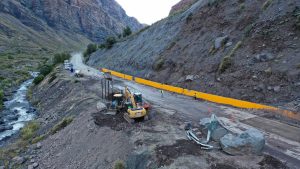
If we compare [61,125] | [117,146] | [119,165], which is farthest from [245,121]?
[61,125]

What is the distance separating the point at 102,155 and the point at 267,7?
27422mm

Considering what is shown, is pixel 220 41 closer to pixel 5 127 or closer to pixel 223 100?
pixel 223 100

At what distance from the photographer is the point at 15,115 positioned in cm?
3616

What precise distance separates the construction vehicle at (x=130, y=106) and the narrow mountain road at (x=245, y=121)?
3.68 metres

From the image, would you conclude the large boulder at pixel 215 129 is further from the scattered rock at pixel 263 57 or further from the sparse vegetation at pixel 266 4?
the sparse vegetation at pixel 266 4

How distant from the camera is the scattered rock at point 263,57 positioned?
2623cm

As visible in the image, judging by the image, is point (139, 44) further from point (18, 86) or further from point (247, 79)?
point (247, 79)

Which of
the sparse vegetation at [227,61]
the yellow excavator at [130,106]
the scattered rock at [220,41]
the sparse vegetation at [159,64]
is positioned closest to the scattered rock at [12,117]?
the yellow excavator at [130,106]

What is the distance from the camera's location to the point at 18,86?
2352 inches

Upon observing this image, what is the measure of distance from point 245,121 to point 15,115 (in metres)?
30.4

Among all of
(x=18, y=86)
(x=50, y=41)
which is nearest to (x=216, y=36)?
(x=18, y=86)

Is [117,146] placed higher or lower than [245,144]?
lower

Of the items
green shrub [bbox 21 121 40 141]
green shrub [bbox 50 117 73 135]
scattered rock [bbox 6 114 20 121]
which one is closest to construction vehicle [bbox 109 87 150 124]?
green shrub [bbox 50 117 73 135]

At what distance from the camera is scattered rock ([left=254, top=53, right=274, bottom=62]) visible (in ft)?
86.1
